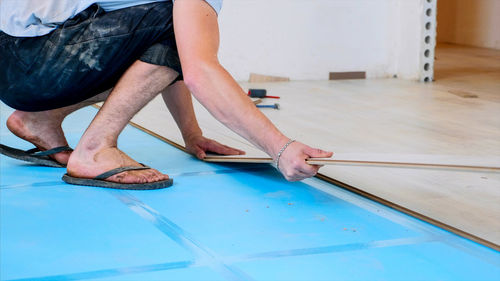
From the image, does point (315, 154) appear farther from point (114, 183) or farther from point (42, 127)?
point (42, 127)

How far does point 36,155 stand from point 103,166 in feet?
1.07

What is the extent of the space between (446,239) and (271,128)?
19.1 inches

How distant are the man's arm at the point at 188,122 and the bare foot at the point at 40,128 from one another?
0.37 m

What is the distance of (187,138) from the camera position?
233 cm

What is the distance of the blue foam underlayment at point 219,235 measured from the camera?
1.34 m

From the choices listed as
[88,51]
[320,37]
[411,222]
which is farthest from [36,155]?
[320,37]

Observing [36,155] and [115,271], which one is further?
[36,155]

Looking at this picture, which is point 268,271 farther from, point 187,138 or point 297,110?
point 297,110

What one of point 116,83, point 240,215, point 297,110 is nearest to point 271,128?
point 240,215

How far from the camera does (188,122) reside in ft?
7.55

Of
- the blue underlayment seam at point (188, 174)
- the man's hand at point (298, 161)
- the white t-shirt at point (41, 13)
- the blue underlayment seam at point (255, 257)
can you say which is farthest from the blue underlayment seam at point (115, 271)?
the white t-shirt at point (41, 13)

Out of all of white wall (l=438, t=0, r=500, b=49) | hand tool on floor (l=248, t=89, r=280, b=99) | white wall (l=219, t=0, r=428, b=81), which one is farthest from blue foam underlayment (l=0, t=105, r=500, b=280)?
white wall (l=438, t=0, r=500, b=49)

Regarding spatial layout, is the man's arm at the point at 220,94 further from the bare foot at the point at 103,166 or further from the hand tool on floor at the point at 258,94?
the hand tool on floor at the point at 258,94

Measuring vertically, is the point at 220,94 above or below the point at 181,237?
above
